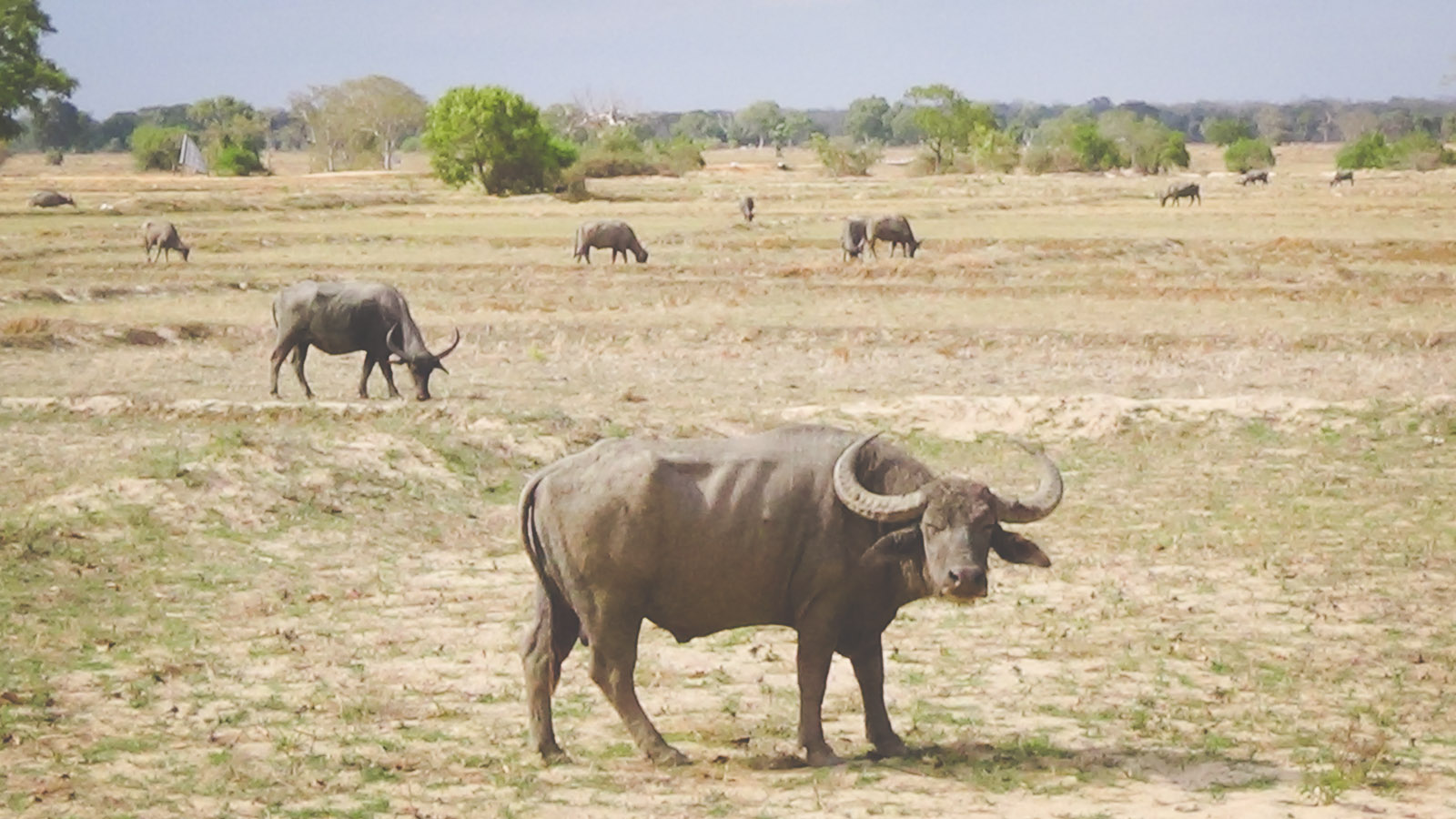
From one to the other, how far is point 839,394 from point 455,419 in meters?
4.67

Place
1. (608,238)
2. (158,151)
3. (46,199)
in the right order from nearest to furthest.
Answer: (608,238) < (46,199) < (158,151)

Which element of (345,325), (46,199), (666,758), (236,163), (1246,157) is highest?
(1246,157)

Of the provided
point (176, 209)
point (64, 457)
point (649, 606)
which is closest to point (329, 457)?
point (64, 457)

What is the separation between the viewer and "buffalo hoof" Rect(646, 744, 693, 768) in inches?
298

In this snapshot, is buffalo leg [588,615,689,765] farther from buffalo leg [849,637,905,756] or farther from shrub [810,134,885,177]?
shrub [810,134,885,177]

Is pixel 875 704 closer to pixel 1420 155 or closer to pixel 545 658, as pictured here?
pixel 545 658

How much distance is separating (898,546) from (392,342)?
42.1 ft

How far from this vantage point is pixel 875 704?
7711 mm

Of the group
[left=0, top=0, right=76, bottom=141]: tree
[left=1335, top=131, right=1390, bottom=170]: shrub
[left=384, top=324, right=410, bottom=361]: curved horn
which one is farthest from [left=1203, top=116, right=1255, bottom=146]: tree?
[left=384, top=324, right=410, bottom=361]: curved horn

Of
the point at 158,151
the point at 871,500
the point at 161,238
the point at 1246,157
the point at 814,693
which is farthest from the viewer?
the point at 158,151

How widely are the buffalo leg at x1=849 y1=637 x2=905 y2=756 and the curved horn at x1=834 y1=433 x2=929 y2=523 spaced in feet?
2.38

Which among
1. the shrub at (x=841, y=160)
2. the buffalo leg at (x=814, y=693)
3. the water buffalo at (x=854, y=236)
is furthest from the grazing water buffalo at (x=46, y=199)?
the buffalo leg at (x=814, y=693)

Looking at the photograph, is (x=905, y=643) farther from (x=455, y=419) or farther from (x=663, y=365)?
(x=663, y=365)

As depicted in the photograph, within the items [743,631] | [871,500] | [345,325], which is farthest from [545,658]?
[345,325]
